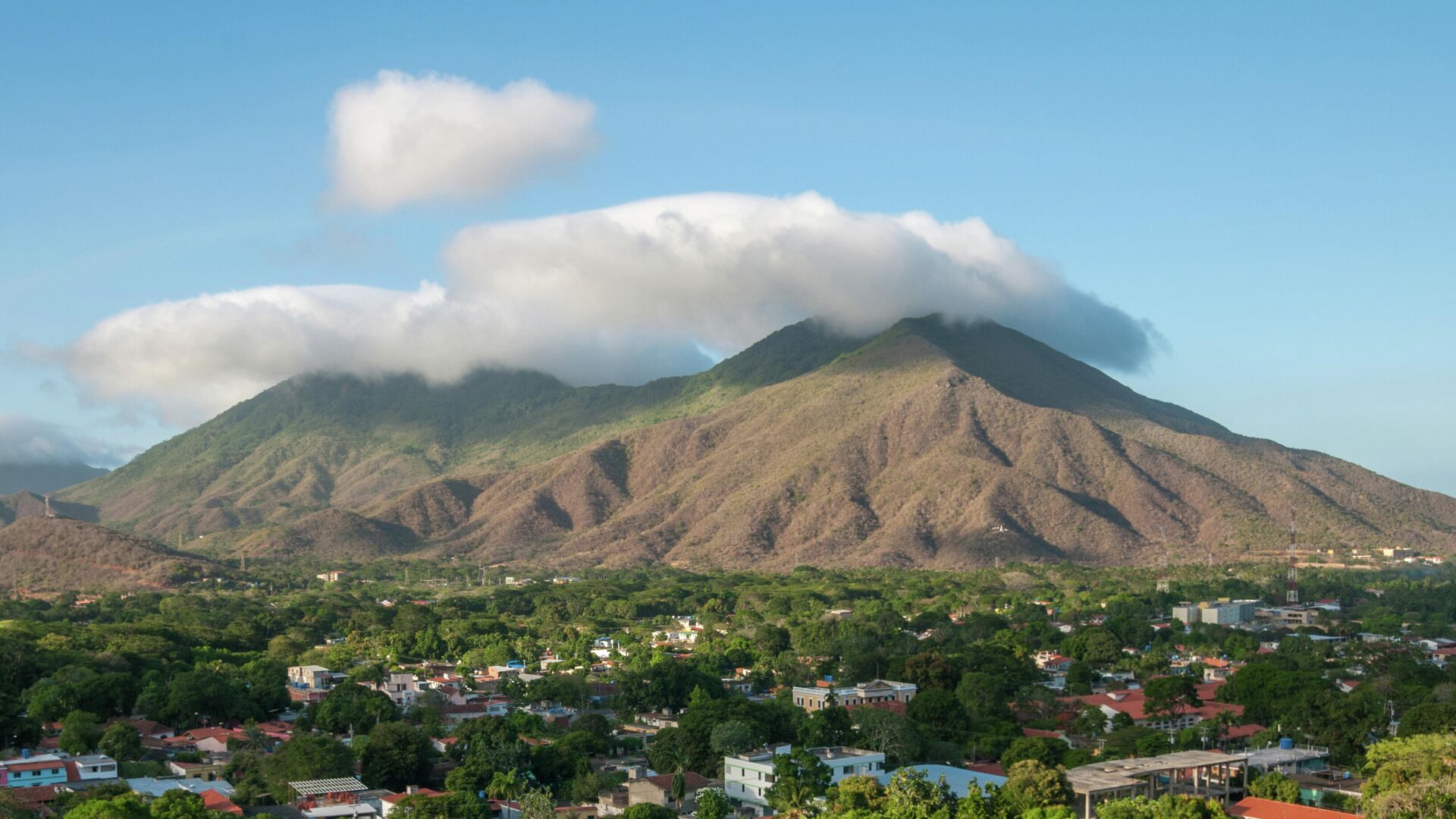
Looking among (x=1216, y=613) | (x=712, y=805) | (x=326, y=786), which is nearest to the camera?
(x=712, y=805)

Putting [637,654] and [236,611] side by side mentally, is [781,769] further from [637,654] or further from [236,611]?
[236,611]

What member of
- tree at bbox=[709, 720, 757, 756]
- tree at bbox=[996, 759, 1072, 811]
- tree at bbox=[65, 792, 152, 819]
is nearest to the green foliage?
tree at bbox=[709, 720, 757, 756]

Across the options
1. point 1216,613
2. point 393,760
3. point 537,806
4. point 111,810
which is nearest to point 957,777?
point 537,806

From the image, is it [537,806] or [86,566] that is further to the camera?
[86,566]

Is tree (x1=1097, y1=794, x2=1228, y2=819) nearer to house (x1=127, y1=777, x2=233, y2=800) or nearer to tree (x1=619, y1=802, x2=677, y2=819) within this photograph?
tree (x1=619, y1=802, x2=677, y2=819)

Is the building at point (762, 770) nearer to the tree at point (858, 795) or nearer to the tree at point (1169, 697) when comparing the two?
the tree at point (858, 795)

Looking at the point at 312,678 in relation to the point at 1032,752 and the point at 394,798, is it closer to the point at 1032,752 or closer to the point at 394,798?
the point at 394,798
